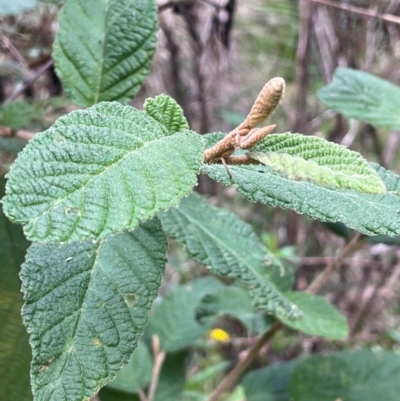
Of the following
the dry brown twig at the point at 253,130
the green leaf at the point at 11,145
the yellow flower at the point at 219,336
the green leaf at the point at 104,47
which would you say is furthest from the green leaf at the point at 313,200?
the yellow flower at the point at 219,336

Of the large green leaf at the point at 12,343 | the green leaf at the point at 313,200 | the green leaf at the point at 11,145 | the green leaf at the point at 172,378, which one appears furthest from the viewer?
the green leaf at the point at 172,378

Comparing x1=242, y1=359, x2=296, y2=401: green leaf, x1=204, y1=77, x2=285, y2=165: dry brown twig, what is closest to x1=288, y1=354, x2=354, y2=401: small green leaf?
x1=242, y1=359, x2=296, y2=401: green leaf

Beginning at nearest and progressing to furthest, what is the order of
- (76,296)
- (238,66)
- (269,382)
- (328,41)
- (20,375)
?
(76,296) → (20,375) → (269,382) → (328,41) → (238,66)

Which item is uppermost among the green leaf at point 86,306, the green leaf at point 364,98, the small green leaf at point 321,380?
the green leaf at point 364,98

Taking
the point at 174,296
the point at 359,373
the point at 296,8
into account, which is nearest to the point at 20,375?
the point at 174,296

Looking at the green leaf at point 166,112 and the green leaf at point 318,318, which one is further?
the green leaf at point 318,318

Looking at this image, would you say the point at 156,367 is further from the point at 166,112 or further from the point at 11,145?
the point at 166,112

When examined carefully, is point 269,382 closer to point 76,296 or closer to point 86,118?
point 76,296

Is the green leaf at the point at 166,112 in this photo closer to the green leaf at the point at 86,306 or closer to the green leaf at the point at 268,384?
the green leaf at the point at 86,306
